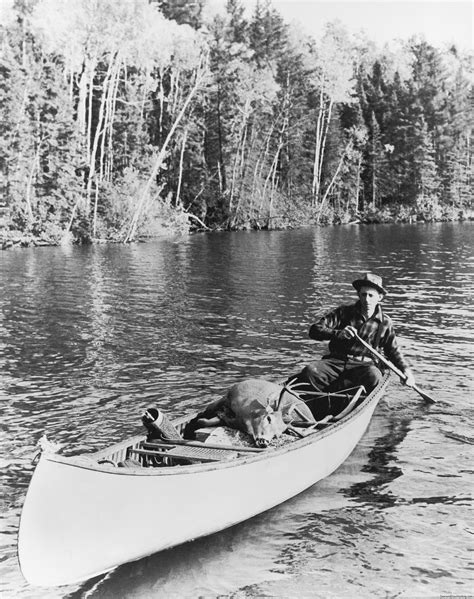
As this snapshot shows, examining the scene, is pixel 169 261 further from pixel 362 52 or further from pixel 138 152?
pixel 362 52

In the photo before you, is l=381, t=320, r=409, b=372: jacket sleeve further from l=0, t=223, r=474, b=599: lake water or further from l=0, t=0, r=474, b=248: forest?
l=0, t=0, r=474, b=248: forest

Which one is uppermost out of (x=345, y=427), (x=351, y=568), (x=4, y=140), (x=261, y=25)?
(x=261, y=25)

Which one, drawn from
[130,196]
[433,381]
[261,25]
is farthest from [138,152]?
[433,381]

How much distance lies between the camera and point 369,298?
951cm

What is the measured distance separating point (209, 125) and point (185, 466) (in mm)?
50028

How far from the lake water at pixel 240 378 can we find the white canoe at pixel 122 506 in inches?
14.2

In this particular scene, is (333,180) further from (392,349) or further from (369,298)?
(369,298)

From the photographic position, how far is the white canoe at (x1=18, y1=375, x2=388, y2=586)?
17.2 ft

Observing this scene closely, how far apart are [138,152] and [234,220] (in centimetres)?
873

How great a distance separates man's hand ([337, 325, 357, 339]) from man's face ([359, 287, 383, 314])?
0.35m

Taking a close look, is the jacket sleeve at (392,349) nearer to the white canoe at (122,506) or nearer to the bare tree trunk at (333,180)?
the white canoe at (122,506)

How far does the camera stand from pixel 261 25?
64.6m

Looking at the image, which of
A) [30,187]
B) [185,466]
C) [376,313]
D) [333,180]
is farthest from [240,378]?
[333,180]

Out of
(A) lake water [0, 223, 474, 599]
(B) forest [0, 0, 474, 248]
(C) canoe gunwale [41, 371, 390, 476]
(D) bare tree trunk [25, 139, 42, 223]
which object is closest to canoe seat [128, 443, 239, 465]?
(C) canoe gunwale [41, 371, 390, 476]
